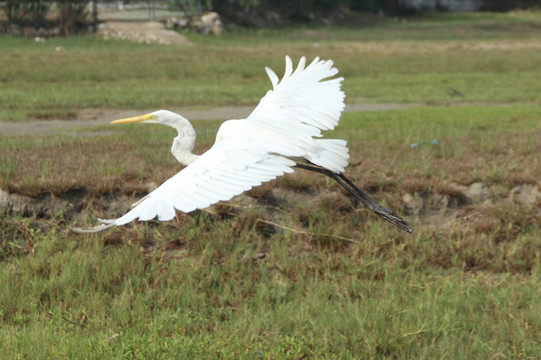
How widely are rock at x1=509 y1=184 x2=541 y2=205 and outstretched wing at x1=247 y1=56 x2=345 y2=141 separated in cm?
203

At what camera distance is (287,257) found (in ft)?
18.4

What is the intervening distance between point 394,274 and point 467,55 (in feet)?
48.6

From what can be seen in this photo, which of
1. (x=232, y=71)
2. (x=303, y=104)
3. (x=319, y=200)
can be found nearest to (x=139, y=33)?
(x=232, y=71)

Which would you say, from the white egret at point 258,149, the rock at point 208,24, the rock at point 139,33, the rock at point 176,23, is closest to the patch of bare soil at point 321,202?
the white egret at point 258,149

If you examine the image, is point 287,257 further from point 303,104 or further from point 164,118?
point 164,118

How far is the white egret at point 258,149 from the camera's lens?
3.54 metres

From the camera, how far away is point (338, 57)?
18.1 m

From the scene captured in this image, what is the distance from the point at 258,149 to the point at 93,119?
637 cm

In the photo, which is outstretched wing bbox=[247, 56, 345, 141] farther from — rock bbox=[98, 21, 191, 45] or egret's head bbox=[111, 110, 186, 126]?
rock bbox=[98, 21, 191, 45]

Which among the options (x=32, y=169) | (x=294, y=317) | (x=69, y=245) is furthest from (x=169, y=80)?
(x=294, y=317)

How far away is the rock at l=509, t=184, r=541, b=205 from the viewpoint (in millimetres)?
6344

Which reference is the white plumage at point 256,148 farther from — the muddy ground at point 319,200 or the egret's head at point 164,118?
the muddy ground at point 319,200

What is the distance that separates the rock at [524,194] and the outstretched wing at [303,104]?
6.66 feet

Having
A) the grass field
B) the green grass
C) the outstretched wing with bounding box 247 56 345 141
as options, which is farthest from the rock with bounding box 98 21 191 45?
the outstretched wing with bounding box 247 56 345 141
